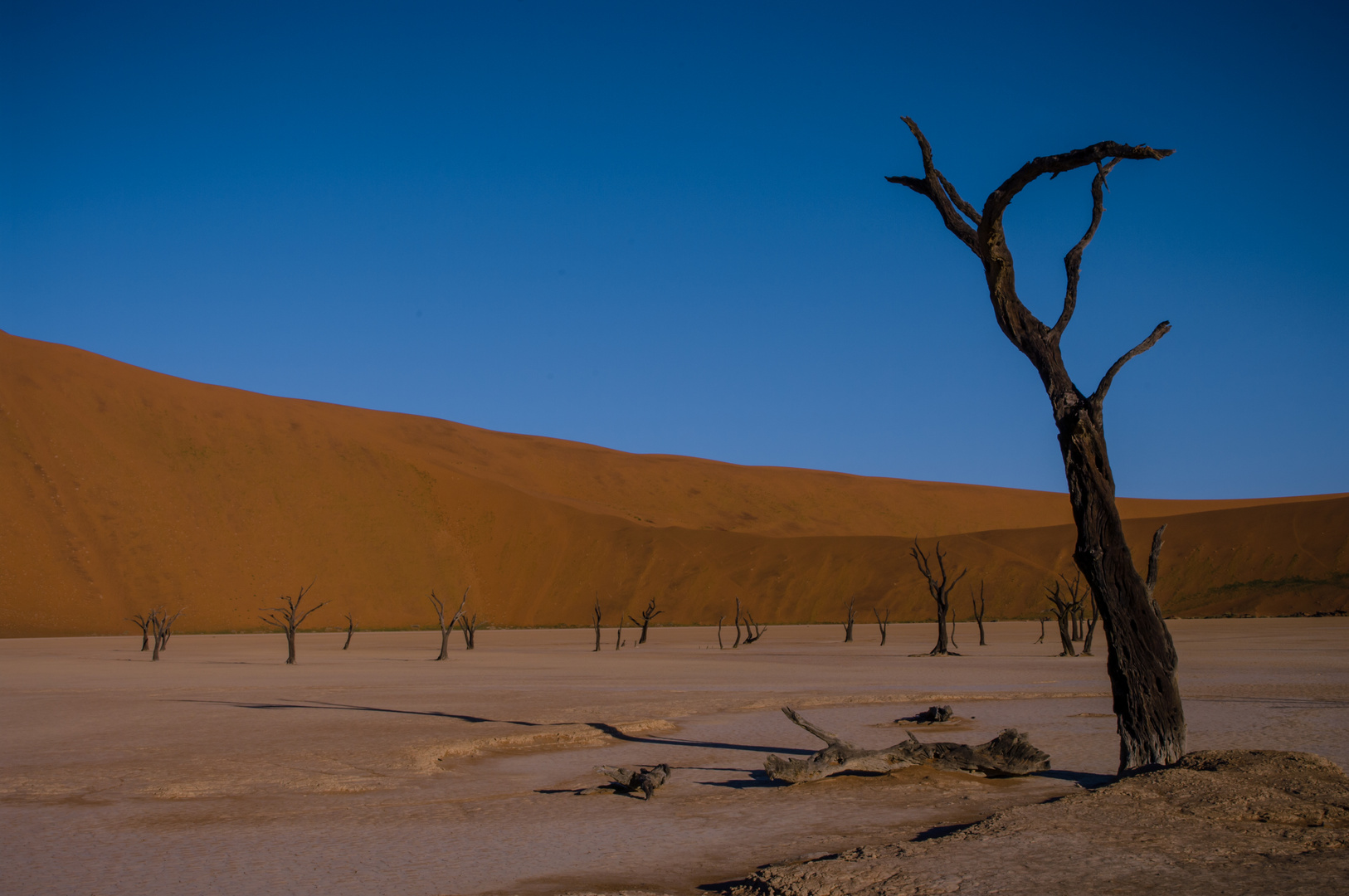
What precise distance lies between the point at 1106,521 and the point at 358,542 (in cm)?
6657

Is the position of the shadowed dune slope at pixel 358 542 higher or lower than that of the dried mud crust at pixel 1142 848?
higher

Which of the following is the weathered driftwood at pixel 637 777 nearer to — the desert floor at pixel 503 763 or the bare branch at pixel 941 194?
the desert floor at pixel 503 763

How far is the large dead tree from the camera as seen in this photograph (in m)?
8.99

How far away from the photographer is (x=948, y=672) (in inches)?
979

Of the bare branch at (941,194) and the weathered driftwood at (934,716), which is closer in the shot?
the bare branch at (941,194)

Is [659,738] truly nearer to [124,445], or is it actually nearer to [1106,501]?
[1106,501]

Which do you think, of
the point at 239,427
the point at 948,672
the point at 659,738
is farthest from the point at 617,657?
the point at 239,427

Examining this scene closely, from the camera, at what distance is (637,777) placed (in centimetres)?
966

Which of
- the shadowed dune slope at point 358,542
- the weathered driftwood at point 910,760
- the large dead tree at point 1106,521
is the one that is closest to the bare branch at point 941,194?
the large dead tree at point 1106,521

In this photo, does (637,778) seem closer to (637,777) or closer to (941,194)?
(637,777)

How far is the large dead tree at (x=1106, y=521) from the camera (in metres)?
8.99

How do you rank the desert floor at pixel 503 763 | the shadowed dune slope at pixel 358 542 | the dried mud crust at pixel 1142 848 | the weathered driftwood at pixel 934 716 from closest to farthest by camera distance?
the dried mud crust at pixel 1142 848 < the desert floor at pixel 503 763 < the weathered driftwood at pixel 934 716 < the shadowed dune slope at pixel 358 542

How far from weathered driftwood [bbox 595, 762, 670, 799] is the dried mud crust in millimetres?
3057

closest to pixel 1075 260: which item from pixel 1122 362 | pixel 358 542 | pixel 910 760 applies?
pixel 1122 362
